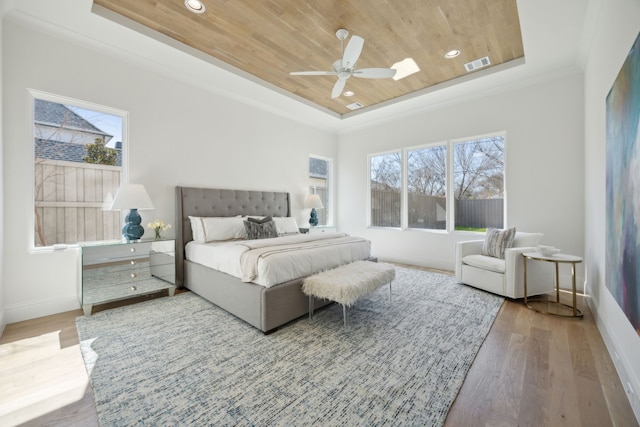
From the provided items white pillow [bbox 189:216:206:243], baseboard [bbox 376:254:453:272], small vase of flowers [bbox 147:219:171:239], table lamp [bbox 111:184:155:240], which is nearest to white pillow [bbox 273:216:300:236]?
white pillow [bbox 189:216:206:243]

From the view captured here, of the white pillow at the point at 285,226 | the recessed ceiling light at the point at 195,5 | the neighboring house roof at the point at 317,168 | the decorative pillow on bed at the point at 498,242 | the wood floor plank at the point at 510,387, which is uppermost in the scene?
the recessed ceiling light at the point at 195,5

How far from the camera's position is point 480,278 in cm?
346

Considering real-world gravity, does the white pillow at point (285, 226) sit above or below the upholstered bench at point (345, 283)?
above

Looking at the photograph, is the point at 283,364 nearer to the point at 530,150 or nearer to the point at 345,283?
the point at 345,283

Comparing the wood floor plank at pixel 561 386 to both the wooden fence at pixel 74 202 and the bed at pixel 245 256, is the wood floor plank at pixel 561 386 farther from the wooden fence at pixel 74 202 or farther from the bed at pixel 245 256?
the wooden fence at pixel 74 202

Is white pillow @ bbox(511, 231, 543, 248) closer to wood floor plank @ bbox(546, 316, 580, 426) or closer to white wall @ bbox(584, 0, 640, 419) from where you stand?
white wall @ bbox(584, 0, 640, 419)

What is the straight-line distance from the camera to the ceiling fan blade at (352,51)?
2500mm

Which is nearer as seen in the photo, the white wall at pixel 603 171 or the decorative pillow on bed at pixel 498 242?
the white wall at pixel 603 171

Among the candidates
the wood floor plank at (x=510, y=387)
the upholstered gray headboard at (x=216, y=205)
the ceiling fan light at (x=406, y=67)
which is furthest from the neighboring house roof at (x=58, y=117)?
the wood floor plank at (x=510, y=387)

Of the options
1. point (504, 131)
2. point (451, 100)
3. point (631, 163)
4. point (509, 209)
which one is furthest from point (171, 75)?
point (509, 209)

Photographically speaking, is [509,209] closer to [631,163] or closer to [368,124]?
[631,163]

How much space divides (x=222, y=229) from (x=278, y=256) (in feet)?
5.00

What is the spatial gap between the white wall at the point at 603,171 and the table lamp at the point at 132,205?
4244mm

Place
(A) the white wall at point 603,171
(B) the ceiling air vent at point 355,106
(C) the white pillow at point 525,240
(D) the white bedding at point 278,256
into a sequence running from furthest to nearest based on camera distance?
(B) the ceiling air vent at point 355,106
(C) the white pillow at point 525,240
(D) the white bedding at point 278,256
(A) the white wall at point 603,171
